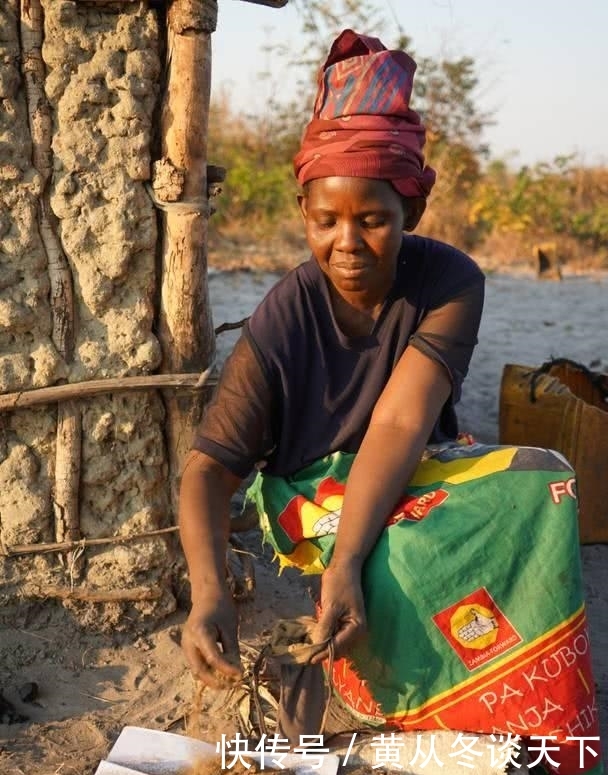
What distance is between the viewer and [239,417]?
221 cm

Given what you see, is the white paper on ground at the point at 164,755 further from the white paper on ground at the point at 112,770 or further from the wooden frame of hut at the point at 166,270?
the wooden frame of hut at the point at 166,270

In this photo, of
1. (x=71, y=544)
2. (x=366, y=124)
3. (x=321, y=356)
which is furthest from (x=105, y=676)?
(x=366, y=124)

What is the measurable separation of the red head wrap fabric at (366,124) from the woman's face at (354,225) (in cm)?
3

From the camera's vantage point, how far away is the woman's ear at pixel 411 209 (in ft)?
7.13

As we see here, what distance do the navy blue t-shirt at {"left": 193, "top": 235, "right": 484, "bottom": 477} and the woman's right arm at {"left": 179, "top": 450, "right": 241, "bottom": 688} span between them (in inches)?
2.8

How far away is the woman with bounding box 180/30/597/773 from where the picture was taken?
2.04m

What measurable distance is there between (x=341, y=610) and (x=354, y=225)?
818 mm

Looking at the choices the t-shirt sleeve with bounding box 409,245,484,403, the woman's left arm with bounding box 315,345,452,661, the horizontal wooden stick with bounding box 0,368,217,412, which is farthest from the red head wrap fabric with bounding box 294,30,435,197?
the horizontal wooden stick with bounding box 0,368,217,412

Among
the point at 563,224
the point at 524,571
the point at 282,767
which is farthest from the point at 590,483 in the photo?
the point at 563,224

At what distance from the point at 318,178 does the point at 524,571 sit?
0.97m

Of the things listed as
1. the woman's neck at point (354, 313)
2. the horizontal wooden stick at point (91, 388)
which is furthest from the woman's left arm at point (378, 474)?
the horizontal wooden stick at point (91, 388)

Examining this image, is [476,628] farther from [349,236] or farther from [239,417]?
[349,236]

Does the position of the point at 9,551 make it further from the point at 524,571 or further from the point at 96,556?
the point at 524,571

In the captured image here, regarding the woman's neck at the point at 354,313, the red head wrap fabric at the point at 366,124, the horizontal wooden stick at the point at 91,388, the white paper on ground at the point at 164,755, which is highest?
the red head wrap fabric at the point at 366,124
